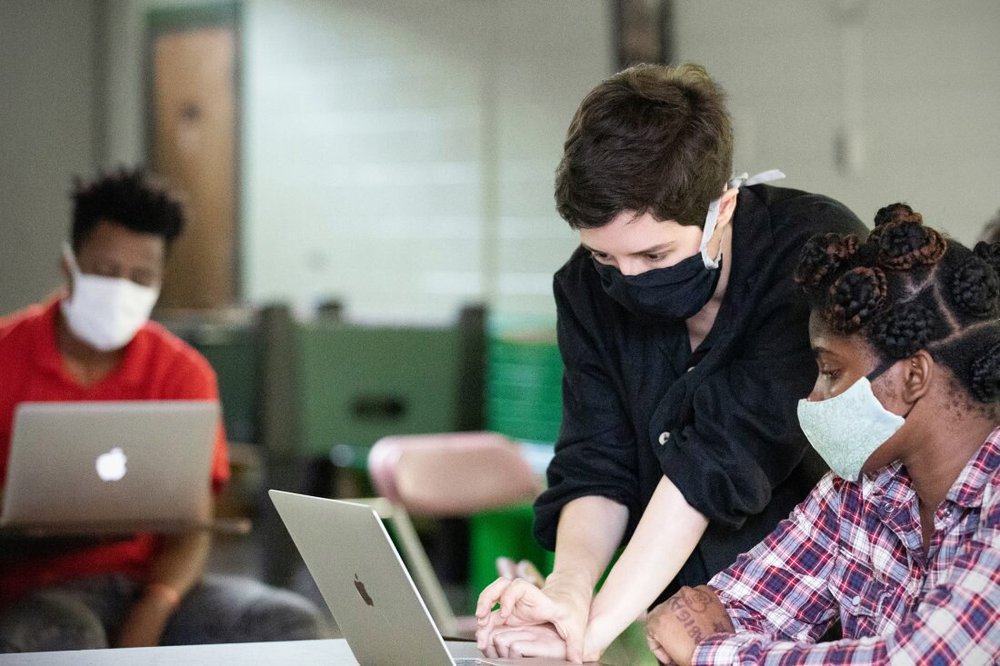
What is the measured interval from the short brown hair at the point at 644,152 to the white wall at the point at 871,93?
7.15 ft

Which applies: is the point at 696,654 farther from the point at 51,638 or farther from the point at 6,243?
the point at 6,243

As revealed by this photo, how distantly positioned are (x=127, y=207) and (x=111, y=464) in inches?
36.3

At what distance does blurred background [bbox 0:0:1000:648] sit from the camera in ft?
12.7

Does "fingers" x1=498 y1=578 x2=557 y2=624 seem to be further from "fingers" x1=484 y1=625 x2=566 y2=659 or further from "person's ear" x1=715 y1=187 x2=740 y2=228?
"person's ear" x1=715 y1=187 x2=740 y2=228

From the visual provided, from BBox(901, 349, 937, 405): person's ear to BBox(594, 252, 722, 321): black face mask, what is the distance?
1.13ft

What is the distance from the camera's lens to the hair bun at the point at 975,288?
131 centimetres

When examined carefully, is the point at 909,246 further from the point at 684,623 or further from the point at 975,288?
the point at 684,623

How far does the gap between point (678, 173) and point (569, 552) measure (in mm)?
526

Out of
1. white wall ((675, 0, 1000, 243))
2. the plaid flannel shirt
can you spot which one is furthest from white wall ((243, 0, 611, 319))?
the plaid flannel shirt

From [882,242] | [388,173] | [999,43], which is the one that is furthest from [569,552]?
[388,173]

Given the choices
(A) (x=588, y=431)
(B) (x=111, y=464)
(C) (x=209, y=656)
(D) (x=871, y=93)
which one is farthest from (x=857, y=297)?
(D) (x=871, y=93)

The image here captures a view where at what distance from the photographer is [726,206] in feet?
5.26

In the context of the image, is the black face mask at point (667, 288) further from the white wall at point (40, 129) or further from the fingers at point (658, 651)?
the white wall at point (40, 129)

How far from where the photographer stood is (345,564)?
4.24 feet
